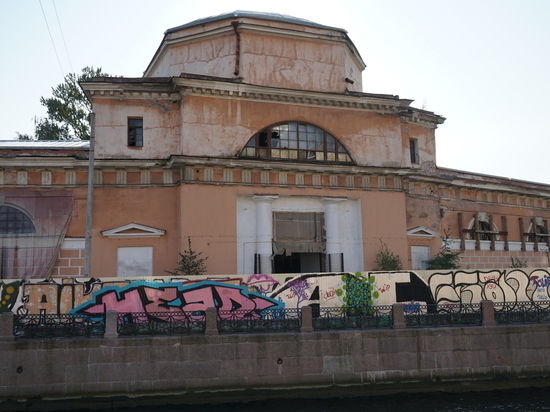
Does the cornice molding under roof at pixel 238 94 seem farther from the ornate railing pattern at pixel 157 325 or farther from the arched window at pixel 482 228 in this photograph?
the ornate railing pattern at pixel 157 325

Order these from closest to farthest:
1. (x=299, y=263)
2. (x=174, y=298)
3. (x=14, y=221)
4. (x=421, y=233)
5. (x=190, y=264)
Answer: (x=174, y=298)
(x=190, y=264)
(x=14, y=221)
(x=421, y=233)
(x=299, y=263)

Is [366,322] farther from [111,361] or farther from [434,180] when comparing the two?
[434,180]

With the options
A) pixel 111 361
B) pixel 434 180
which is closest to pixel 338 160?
pixel 434 180

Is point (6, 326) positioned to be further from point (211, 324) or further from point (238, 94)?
point (238, 94)

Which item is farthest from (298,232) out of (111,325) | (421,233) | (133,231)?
(111,325)

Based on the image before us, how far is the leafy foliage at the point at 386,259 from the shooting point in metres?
26.7

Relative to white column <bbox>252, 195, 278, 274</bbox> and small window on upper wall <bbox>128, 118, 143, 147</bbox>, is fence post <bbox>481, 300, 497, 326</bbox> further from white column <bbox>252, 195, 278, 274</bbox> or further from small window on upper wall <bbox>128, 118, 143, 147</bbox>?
small window on upper wall <bbox>128, 118, 143, 147</bbox>

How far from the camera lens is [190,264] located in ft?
78.5

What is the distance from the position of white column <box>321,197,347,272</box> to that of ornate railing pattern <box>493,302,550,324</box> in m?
8.81

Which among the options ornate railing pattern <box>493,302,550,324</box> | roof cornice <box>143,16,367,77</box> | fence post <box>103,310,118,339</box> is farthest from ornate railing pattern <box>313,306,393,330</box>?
roof cornice <box>143,16,367,77</box>

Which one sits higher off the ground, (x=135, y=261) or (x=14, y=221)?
(x=14, y=221)

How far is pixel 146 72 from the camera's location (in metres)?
33.0

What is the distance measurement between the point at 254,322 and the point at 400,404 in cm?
507

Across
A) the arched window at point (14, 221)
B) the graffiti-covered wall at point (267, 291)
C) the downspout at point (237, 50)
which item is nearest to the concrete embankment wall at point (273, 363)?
the graffiti-covered wall at point (267, 291)
